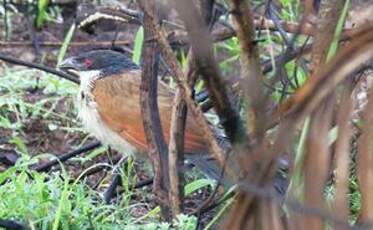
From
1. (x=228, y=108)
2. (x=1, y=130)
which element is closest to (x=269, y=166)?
(x=228, y=108)

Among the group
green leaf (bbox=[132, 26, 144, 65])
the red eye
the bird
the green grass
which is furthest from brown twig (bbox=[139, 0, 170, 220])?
green leaf (bbox=[132, 26, 144, 65])

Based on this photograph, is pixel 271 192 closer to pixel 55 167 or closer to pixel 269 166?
pixel 269 166

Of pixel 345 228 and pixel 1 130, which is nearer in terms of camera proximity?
pixel 345 228

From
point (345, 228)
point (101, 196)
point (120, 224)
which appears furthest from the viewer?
point (101, 196)

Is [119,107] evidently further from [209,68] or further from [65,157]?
[209,68]

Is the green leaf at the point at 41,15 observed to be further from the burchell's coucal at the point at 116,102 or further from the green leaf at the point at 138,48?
the burchell's coucal at the point at 116,102

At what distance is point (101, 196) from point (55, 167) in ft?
2.40

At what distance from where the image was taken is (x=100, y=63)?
5.57m

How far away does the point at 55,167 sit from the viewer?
5.18 m

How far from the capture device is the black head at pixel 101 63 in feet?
18.0

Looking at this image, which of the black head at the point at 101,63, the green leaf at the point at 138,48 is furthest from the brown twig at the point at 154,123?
the green leaf at the point at 138,48

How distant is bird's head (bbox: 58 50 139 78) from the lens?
18.0 feet

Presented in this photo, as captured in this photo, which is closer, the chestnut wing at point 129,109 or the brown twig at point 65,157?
the chestnut wing at point 129,109

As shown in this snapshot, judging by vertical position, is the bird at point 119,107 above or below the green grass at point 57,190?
above
